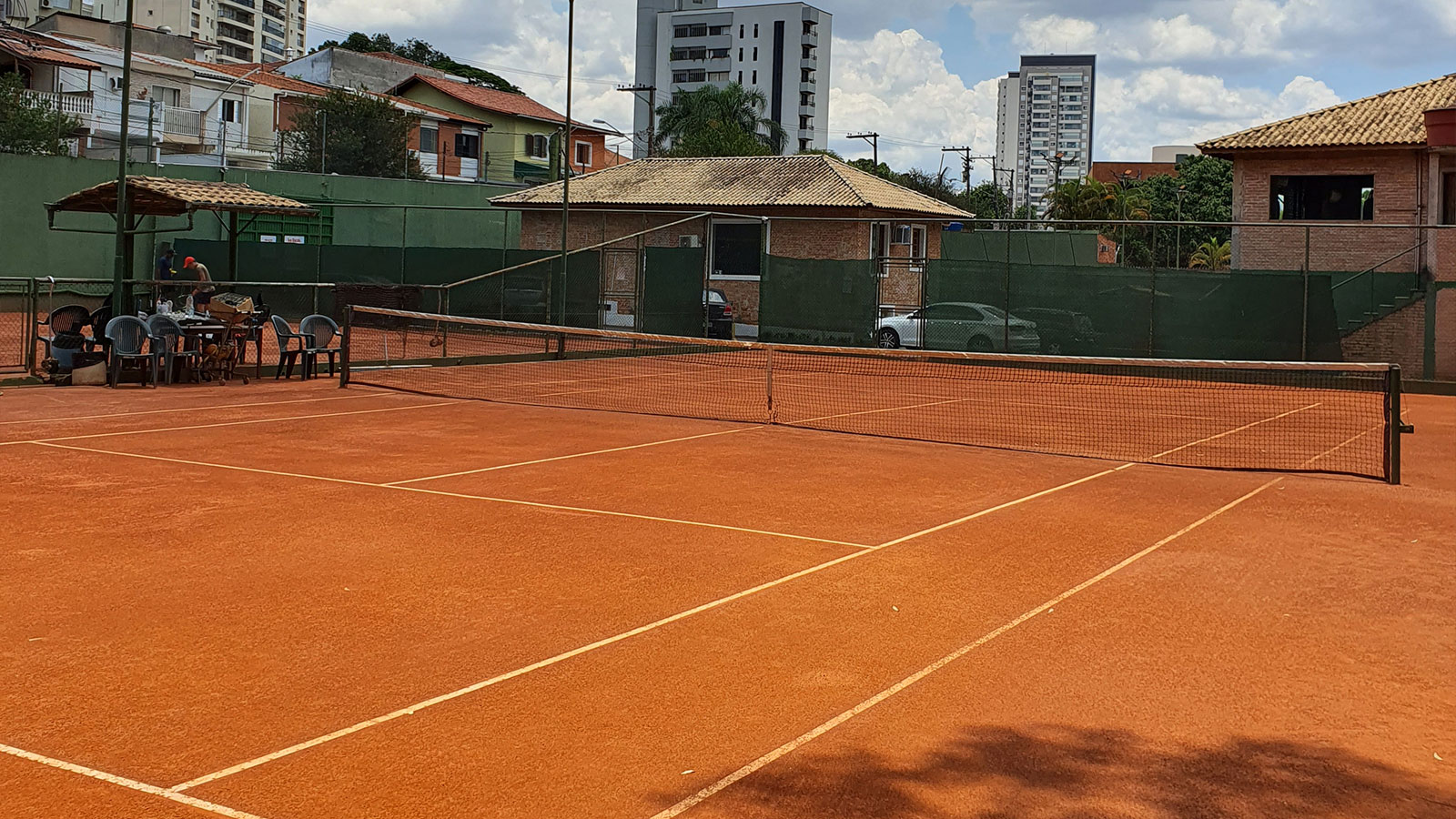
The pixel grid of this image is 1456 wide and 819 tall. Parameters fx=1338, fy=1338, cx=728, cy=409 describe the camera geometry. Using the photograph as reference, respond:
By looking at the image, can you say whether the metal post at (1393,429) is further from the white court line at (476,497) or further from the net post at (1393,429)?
the white court line at (476,497)

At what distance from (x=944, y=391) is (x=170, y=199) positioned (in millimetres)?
12791

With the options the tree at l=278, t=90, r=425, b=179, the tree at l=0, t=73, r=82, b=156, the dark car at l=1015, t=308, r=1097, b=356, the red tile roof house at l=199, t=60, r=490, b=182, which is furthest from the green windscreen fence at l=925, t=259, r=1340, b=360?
the red tile roof house at l=199, t=60, r=490, b=182

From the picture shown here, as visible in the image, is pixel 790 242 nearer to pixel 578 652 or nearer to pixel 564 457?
pixel 564 457

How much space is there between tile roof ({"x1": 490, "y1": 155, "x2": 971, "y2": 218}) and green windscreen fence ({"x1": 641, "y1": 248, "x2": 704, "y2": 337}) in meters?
8.04

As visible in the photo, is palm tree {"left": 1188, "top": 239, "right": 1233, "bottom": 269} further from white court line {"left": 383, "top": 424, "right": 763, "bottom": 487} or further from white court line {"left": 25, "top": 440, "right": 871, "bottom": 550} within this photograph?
white court line {"left": 25, "top": 440, "right": 871, "bottom": 550}

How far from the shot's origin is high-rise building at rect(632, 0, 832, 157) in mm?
132875

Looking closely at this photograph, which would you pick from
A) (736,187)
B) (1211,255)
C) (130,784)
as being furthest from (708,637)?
(1211,255)

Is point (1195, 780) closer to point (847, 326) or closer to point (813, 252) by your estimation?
point (847, 326)

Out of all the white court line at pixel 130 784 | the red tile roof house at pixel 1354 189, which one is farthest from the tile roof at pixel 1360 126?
the white court line at pixel 130 784

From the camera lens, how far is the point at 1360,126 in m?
32.0

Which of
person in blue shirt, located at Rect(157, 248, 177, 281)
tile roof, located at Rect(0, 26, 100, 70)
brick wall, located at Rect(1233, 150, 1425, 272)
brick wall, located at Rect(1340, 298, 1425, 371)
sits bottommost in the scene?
brick wall, located at Rect(1340, 298, 1425, 371)

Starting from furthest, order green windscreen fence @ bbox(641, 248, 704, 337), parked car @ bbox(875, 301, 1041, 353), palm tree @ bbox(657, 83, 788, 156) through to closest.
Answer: palm tree @ bbox(657, 83, 788, 156)
green windscreen fence @ bbox(641, 248, 704, 337)
parked car @ bbox(875, 301, 1041, 353)

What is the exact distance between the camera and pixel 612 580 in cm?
816

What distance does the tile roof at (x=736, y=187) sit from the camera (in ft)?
126
